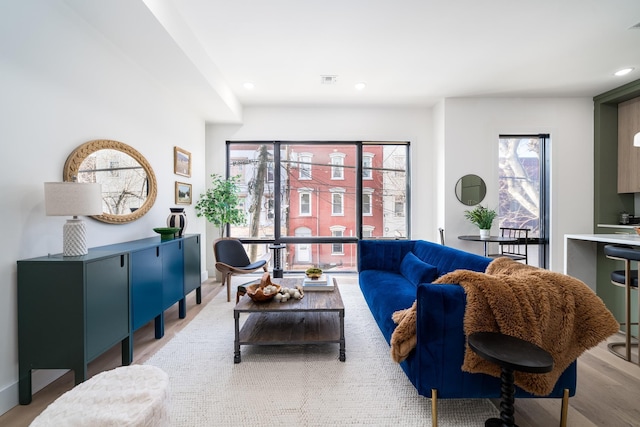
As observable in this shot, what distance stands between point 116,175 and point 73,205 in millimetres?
908

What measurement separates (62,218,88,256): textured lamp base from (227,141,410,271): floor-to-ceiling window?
9.51 feet

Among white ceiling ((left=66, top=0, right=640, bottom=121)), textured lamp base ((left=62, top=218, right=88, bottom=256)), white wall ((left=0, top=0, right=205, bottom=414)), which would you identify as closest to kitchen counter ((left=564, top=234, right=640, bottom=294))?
white ceiling ((left=66, top=0, right=640, bottom=121))

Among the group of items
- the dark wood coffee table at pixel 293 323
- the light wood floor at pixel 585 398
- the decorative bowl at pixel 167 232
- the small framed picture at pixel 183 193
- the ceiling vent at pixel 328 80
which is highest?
the ceiling vent at pixel 328 80

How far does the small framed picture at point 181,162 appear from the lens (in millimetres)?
3650

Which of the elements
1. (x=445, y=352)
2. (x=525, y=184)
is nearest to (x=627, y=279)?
(x=445, y=352)

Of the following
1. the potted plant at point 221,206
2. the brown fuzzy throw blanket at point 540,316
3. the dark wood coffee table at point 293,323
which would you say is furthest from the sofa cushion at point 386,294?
the potted plant at point 221,206

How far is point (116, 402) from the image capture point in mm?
1072

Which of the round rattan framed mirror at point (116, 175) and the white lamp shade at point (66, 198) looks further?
the round rattan framed mirror at point (116, 175)

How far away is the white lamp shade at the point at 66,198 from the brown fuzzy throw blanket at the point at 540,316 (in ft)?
7.84

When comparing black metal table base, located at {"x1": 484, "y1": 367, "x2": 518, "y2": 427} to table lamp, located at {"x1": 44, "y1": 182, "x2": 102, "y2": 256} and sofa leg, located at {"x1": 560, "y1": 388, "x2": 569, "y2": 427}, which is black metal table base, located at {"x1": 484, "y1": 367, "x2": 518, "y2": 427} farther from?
table lamp, located at {"x1": 44, "y1": 182, "x2": 102, "y2": 256}

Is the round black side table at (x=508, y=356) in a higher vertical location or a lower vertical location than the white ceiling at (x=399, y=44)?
lower

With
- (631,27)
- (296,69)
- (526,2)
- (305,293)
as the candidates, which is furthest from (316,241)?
(631,27)

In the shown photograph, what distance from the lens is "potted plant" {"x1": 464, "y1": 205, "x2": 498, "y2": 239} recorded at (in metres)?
3.95

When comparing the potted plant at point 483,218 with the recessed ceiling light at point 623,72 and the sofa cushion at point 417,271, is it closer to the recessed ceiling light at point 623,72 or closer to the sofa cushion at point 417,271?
the sofa cushion at point 417,271
